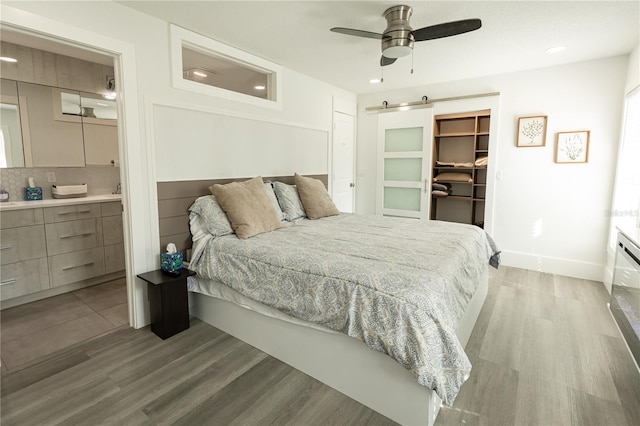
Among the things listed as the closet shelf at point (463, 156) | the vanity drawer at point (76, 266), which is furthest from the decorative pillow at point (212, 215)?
the closet shelf at point (463, 156)

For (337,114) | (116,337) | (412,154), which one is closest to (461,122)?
(412,154)

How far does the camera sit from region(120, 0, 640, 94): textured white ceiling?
94.7 inches

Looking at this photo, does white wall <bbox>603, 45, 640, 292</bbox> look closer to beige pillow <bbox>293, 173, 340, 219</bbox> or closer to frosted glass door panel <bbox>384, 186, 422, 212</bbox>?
frosted glass door panel <bbox>384, 186, 422, 212</bbox>

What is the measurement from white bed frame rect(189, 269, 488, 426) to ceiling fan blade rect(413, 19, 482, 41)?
194 cm

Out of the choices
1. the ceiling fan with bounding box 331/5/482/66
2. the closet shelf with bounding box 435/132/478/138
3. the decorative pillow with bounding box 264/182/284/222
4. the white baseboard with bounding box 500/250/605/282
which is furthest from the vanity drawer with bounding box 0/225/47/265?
the white baseboard with bounding box 500/250/605/282

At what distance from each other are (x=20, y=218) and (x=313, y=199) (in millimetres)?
2752

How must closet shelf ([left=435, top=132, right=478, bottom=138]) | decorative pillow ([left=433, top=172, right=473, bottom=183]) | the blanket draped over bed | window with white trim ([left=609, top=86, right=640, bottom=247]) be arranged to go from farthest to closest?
decorative pillow ([left=433, top=172, right=473, bottom=183]), closet shelf ([left=435, top=132, right=478, bottom=138]), window with white trim ([left=609, top=86, right=640, bottom=247]), the blanket draped over bed

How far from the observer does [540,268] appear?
409 centimetres

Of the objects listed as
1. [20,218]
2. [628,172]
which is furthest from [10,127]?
[628,172]

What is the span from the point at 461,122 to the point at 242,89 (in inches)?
131

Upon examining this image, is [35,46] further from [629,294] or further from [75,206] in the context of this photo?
[629,294]

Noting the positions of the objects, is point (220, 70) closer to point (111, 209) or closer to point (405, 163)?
point (111, 209)

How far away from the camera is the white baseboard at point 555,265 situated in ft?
12.3

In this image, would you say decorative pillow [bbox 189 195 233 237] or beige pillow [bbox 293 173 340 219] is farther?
beige pillow [bbox 293 173 340 219]
